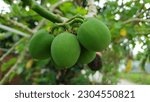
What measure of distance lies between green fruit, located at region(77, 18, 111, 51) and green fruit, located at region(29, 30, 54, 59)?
0.16 metres

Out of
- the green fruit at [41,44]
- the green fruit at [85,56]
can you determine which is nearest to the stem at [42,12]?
the green fruit at [41,44]

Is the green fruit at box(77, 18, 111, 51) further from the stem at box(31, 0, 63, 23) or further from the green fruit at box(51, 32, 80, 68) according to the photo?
the stem at box(31, 0, 63, 23)

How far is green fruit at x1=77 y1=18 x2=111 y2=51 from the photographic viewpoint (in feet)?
5.47

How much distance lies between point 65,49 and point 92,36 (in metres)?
0.13

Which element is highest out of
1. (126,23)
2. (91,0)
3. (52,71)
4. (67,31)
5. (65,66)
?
(52,71)

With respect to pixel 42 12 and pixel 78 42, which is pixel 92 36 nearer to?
pixel 78 42

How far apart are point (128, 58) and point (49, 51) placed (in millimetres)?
3448

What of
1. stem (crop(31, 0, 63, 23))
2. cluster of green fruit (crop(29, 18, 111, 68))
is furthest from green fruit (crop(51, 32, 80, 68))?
stem (crop(31, 0, 63, 23))

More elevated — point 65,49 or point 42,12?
point 42,12

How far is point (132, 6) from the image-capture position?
2.70m

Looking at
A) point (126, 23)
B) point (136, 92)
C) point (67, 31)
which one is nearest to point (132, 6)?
point (126, 23)

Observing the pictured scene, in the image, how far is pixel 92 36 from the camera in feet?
5.49

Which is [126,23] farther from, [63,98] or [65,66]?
[65,66]

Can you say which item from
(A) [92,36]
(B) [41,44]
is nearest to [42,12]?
(B) [41,44]
